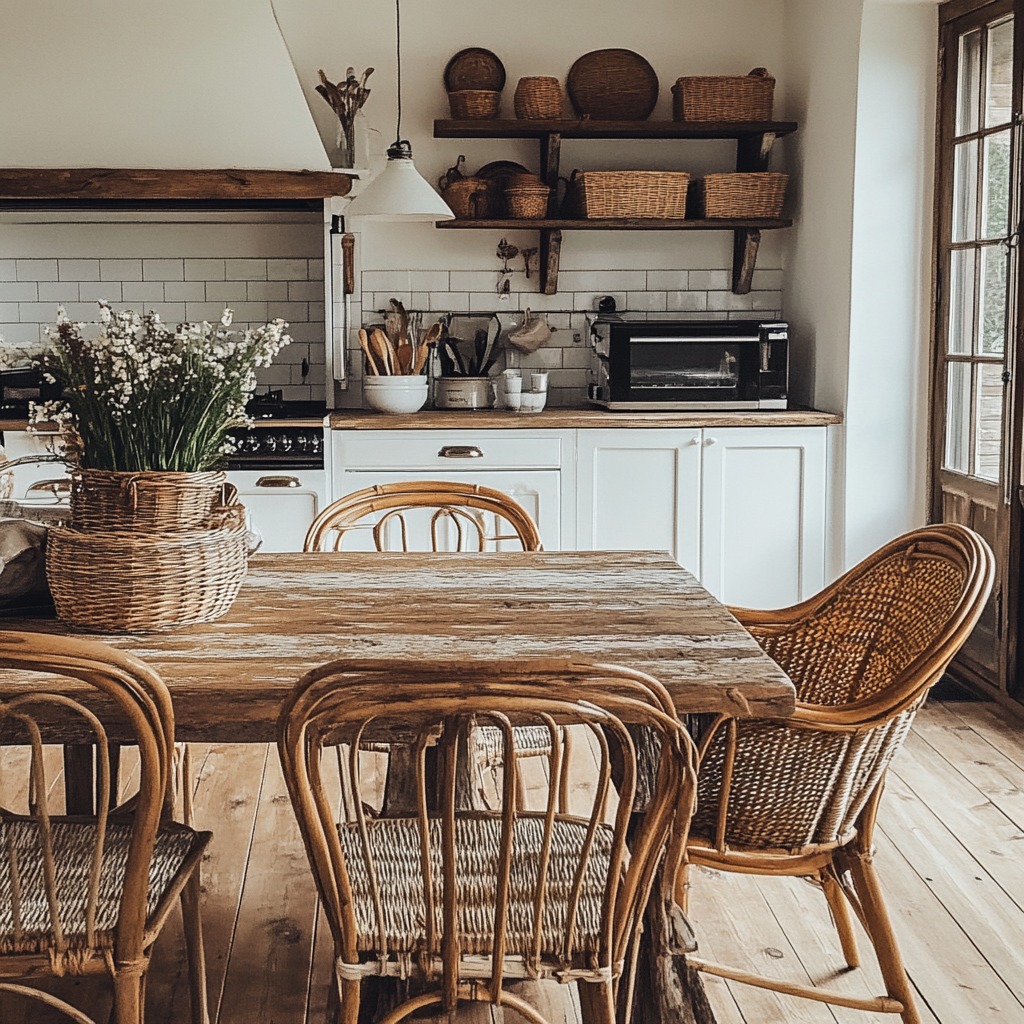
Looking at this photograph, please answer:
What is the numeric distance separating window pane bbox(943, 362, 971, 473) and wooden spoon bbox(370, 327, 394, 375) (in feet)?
6.51

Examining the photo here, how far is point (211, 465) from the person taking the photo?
210 cm

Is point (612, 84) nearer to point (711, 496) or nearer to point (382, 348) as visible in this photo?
point (382, 348)

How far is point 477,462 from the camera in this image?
15.1 ft

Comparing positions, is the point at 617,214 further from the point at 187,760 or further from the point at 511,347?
the point at 187,760

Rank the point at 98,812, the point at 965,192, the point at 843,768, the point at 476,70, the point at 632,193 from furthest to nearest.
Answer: the point at 476,70 < the point at 632,193 < the point at 965,192 < the point at 843,768 < the point at 98,812

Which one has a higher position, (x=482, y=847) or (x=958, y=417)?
(x=958, y=417)

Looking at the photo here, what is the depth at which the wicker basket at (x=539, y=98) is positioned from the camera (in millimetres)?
4898

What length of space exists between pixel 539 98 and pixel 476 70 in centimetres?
28

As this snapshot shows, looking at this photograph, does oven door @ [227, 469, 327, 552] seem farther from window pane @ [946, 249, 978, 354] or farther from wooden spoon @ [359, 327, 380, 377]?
window pane @ [946, 249, 978, 354]

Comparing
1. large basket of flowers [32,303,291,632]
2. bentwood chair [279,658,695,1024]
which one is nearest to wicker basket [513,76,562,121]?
large basket of flowers [32,303,291,632]

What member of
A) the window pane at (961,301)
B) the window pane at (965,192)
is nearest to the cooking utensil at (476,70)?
the window pane at (965,192)

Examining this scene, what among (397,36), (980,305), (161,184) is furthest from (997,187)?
(161,184)

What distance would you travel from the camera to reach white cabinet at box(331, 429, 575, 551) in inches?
180

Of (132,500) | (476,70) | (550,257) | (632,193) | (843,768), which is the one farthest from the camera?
(550,257)
